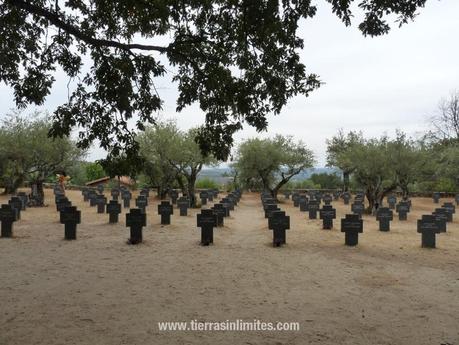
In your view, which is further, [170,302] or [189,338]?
[170,302]

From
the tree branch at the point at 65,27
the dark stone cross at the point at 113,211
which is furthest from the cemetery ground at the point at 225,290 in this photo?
the tree branch at the point at 65,27

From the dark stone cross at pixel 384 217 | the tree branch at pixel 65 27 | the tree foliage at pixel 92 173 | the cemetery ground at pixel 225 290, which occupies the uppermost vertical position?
the tree branch at pixel 65 27

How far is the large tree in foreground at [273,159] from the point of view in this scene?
3288 cm

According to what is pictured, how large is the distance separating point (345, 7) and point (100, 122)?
15.7 ft

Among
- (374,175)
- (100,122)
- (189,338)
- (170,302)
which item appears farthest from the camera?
(374,175)

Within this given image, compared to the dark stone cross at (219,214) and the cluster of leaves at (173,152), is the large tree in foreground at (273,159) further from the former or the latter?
the dark stone cross at (219,214)

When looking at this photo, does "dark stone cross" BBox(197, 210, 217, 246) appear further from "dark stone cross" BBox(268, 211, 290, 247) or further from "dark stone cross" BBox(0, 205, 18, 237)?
"dark stone cross" BBox(0, 205, 18, 237)

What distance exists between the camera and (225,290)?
6.71 meters

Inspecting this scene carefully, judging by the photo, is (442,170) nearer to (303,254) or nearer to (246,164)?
(246,164)

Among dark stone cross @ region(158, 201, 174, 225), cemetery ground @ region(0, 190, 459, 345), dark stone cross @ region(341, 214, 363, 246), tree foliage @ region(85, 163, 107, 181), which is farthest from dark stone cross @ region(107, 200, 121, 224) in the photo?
tree foliage @ region(85, 163, 107, 181)

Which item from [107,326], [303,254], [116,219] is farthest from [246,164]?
[107,326]

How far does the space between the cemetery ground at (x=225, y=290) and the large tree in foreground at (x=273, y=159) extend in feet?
68.9

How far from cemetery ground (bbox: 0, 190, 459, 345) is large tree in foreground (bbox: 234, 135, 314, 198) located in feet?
68.9

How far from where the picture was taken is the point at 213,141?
25.8ft
